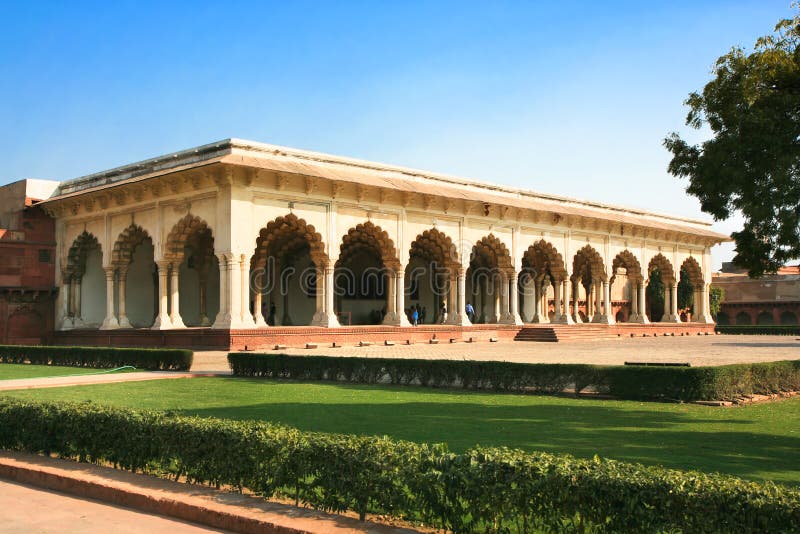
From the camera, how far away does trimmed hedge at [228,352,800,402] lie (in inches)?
404

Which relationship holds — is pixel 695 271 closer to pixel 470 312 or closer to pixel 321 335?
pixel 470 312

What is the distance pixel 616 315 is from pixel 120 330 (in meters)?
32.0

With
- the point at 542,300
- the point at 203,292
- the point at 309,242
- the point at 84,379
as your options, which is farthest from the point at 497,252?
the point at 84,379

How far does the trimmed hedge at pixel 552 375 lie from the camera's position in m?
10.3

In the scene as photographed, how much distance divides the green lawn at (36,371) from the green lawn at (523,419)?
10.9ft

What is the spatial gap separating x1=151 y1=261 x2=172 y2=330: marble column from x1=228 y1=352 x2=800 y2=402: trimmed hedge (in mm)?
7330

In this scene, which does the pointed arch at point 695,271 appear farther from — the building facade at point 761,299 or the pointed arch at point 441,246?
the pointed arch at point 441,246

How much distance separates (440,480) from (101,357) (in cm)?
1436

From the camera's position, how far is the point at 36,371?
16.0 meters

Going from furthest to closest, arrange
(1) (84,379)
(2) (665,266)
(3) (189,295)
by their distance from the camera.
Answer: (2) (665,266) → (3) (189,295) → (1) (84,379)

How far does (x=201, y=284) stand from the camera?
25469 mm

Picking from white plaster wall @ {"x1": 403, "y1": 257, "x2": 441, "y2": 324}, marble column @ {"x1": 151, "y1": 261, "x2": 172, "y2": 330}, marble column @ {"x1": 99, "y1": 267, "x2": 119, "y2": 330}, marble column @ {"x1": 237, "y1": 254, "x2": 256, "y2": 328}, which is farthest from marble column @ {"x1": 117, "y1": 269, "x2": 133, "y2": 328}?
white plaster wall @ {"x1": 403, "y1": 257, "x2": 441, "y2": 324}

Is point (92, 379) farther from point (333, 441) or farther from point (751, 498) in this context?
point (751, 498)

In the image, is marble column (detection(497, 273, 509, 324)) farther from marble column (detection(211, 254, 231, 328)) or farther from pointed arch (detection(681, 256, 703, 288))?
pointed arch (detection(681, 256, 703, 288))
